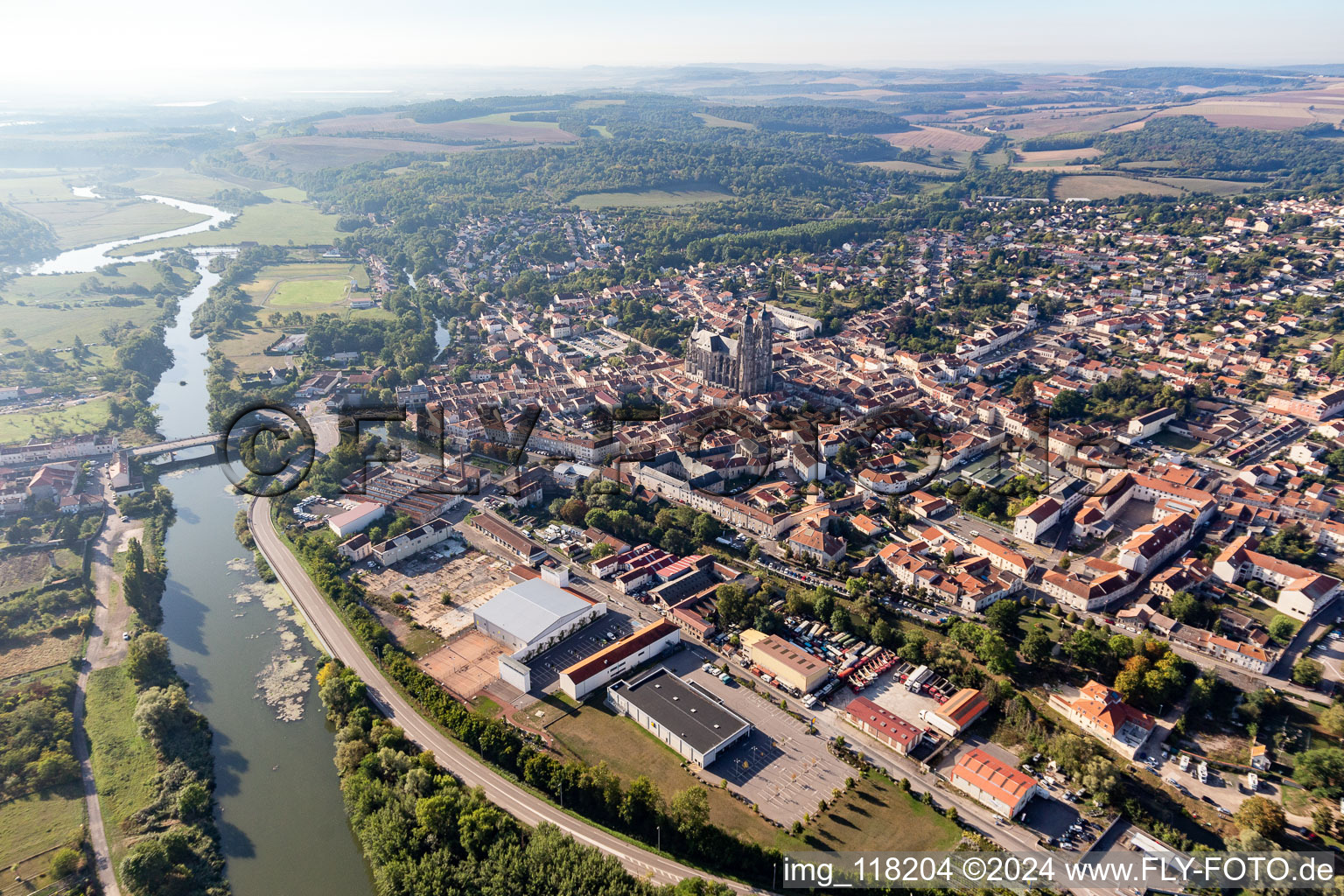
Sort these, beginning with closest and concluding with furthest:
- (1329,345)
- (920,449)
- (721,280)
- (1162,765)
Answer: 1. (1162,765)
2. (920,449)
3. (1329,345)
4. (721,280)

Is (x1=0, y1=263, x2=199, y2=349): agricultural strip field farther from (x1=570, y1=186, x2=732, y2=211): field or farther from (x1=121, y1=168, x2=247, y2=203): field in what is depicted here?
(x1=570, y1=186, x2=732, y2=211): field

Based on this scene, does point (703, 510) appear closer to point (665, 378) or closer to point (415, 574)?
point (415, 574)

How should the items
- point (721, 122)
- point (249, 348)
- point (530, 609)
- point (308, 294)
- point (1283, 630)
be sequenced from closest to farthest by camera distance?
point (1283, 630)
point (530, 609)
point (249, 348)
point (308, 294)
point (721, 122)

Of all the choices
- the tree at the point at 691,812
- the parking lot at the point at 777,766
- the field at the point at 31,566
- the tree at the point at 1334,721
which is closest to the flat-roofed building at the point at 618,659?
the parking lot at the point at 777,766

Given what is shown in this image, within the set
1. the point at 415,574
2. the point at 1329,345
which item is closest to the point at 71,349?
the point at 415,574

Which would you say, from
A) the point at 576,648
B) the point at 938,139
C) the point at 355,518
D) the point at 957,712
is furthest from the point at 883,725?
the point at 938,139

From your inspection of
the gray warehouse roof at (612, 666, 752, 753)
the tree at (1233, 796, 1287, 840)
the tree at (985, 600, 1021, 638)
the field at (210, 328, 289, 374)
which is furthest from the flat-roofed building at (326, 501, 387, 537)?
the tree at (1233, 796, 1287, 840)

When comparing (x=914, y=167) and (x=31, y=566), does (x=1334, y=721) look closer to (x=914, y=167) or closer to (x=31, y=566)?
(x=31, y=566)
